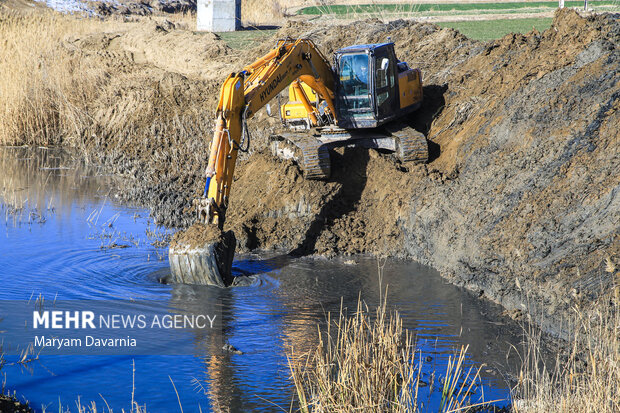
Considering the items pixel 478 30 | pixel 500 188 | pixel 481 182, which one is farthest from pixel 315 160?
pixel 478 30

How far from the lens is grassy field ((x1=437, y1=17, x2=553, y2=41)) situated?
2156cm

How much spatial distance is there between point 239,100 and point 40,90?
10.7m

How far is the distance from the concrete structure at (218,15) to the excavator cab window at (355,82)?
16074mm

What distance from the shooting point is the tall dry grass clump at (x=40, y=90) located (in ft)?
59.9

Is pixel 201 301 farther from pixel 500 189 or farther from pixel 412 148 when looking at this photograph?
pixel 412 148

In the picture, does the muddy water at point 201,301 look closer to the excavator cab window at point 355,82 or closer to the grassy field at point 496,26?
the excavator cab window at point 355,82

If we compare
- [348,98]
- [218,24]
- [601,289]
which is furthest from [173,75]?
[601,289]

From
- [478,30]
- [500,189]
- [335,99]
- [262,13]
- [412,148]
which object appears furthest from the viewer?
[262,13]

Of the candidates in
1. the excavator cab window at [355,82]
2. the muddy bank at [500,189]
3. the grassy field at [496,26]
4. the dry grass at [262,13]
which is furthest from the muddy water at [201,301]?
the dry grass at [262,13]

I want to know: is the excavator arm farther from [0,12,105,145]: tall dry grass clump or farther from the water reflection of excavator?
[0,12,105,145]: tall dry grass clump

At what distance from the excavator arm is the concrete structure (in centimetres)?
1651

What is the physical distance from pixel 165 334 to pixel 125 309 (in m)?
0.89

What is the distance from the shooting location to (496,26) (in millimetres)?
24016

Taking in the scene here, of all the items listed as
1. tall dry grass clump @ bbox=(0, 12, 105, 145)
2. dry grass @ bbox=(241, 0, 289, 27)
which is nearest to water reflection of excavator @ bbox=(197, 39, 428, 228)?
tall dry grass clump @ bbox=(0, 12, 105, 145)
